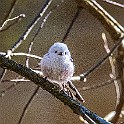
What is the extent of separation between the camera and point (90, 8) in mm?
1718

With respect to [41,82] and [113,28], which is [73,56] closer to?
[113,28]

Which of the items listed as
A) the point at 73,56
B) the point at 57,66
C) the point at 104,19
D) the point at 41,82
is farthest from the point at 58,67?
the point at 73,56

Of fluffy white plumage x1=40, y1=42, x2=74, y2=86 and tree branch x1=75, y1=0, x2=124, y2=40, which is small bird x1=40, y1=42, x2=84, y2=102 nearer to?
fluffy white plumage x1=40, y1=42, x2=74, y2=86

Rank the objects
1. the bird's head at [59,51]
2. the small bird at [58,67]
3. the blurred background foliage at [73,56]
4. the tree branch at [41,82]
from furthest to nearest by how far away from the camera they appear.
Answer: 1. the blurred background foliage at [73,56]
2. the bird's head at [59,51]
3. the small bird at [58,67]
4. the tree branch at [41,82]


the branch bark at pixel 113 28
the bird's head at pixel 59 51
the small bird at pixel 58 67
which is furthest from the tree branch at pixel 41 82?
the branch bark at pixel 113 28

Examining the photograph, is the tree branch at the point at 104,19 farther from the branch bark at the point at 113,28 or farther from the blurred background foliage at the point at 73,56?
the blurred background foliage at the point at 73,56

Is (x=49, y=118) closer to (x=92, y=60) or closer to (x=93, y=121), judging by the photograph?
(x=92, y=60)

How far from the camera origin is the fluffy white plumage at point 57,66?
1.51 m

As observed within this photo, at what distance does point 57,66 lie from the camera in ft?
5.08

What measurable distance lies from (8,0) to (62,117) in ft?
3.39

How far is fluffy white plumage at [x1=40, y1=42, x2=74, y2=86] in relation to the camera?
4.97ft

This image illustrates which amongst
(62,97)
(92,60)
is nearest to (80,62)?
(92,60)

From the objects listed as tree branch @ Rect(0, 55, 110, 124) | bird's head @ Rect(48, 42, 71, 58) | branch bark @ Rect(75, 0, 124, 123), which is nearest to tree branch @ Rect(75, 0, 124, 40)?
branch bark @ Rect(75, 0, 124, 123)

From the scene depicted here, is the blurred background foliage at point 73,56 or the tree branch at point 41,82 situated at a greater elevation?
the tree branch at point 41,82
